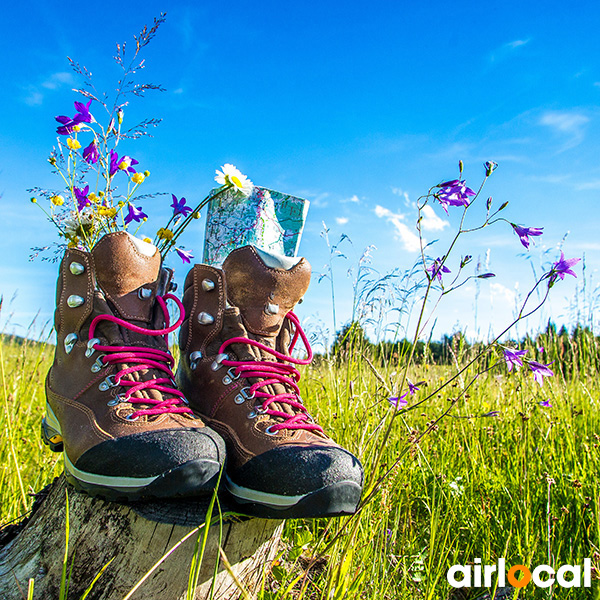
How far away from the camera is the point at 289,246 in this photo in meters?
2.07

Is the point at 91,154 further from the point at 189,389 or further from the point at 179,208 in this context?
the point at 189,389

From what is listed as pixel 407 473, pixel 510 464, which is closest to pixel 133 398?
pixel 407 473

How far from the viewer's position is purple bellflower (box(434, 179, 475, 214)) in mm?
1471

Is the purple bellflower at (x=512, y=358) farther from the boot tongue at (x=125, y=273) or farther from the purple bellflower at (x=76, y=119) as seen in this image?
the purple bellflower at (x=76, y=119)

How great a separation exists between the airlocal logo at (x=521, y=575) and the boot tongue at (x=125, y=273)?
1.51 metres

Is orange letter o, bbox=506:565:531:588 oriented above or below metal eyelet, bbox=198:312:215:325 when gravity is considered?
below

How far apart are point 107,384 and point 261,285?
56cm

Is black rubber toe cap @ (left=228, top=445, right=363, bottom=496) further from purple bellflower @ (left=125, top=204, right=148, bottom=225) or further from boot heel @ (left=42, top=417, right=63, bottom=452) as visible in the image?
purple bellflower @ (left=125, top=204, right=148, bottom=225)

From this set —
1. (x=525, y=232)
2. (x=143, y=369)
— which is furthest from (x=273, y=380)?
(x=525, y=232)

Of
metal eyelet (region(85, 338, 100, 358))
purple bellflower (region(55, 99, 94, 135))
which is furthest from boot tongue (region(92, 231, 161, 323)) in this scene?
purple bellflower (region(55, 99, 94, 135))

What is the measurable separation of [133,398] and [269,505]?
1.63ft

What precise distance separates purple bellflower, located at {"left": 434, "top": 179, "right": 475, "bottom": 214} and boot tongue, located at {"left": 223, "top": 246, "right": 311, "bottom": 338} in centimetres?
50

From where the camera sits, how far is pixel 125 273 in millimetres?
1564

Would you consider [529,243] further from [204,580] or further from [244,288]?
[204,580]
